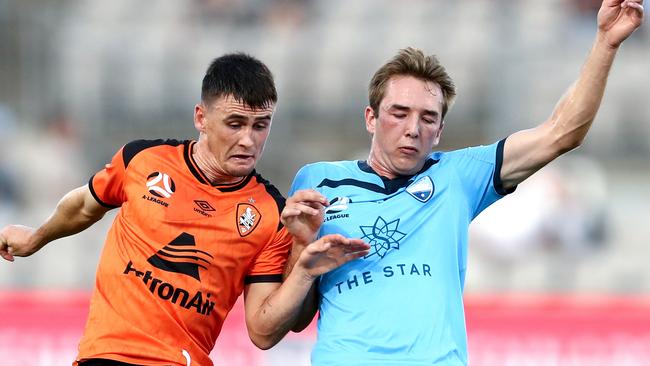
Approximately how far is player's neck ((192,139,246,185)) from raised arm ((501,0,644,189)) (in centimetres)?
126

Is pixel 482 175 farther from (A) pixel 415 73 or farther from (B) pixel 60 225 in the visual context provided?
(B) pixel 60 225

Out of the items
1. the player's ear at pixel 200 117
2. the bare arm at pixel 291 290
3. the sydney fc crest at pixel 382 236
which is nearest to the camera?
the bare arm at pixel 291 290

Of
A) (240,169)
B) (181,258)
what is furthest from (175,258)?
(240,169)

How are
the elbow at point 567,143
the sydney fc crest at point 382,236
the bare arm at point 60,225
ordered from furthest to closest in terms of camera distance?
the bare arm at point 60,225
the sydney fc crest at point 382,236
the elbow at point 567,143

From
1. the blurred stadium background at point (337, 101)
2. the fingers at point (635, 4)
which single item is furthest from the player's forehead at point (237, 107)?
the blurred stadium background at point (337, 101)

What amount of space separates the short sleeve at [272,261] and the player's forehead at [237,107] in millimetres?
557

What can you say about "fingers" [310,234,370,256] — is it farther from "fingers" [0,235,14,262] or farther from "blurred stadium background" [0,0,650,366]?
"blurred stadium background" [0,0,650,366]

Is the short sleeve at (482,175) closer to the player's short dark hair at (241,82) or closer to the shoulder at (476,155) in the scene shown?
the shoulder at (476,155)

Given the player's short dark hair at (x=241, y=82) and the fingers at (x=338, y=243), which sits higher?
the player's short dark hair at (x=241, y=82)

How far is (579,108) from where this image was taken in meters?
4.86

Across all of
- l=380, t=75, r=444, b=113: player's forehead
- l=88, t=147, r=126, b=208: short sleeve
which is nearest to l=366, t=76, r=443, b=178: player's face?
l=380, t=75, r=444, b=113: player's forehead

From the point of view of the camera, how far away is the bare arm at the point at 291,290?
482 cm

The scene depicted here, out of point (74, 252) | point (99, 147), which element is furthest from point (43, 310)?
point (99, 147)

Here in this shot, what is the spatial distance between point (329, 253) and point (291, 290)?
263 mm
